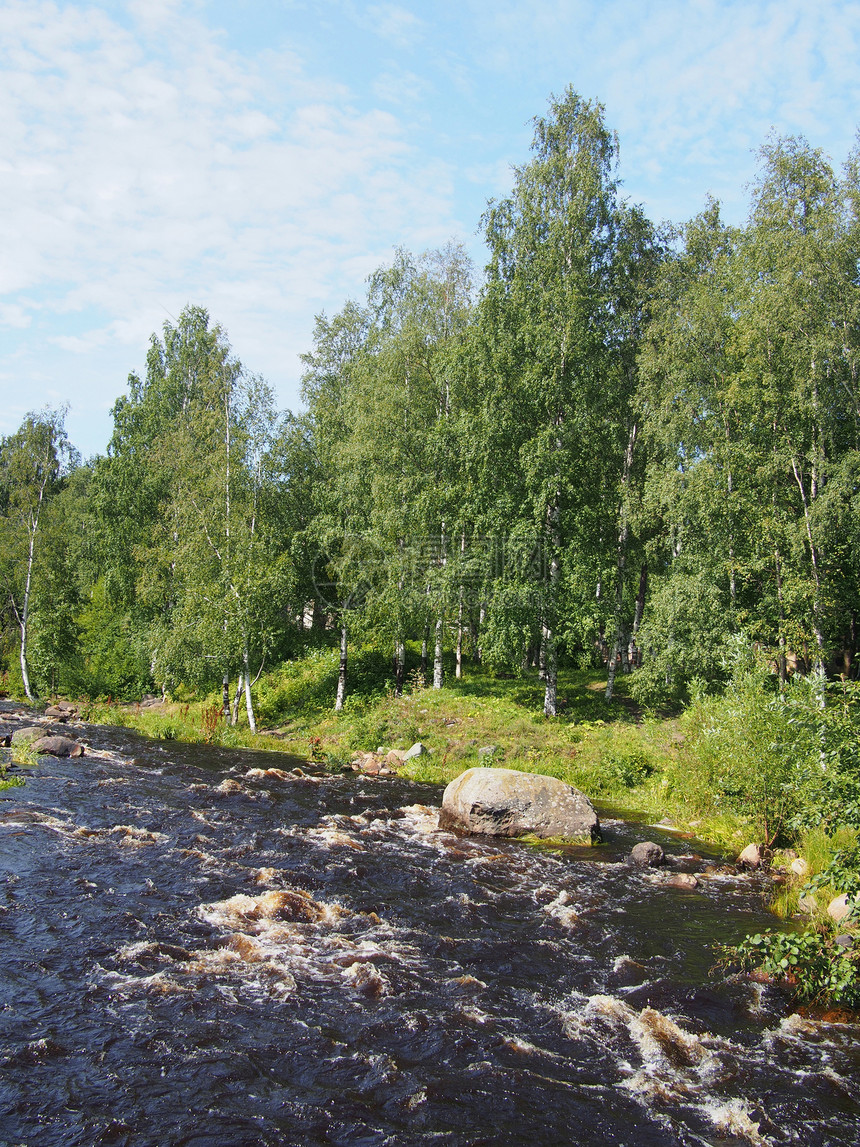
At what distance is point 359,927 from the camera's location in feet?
39.5

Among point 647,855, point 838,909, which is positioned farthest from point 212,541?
point 838,909

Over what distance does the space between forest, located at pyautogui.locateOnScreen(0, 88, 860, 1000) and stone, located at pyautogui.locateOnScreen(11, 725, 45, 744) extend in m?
6.33

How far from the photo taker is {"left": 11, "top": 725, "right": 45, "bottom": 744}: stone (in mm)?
24781

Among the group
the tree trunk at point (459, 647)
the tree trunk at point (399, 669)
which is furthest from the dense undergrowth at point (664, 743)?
the tree trunk at point (459, 647)

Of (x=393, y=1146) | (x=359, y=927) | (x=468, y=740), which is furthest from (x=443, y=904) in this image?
(x=468, y=740)

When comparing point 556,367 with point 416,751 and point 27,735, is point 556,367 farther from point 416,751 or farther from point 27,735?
point 27,735

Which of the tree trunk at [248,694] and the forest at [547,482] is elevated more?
the forest at [547,482]

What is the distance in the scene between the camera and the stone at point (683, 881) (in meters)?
15.0

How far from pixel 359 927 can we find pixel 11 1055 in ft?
17.5

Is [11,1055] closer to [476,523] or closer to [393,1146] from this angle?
[393,1146]

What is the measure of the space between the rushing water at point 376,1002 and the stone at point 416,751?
31.4ft

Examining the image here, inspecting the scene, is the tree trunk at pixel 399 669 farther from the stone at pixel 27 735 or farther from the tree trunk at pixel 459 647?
the stone at pixel 27 735

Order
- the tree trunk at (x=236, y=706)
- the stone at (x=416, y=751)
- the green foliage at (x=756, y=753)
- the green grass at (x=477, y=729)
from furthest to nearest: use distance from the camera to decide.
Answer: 1. the tree trunk at (x=236, y=706)
2. the stone at (x=416, y=751)
3. the green grass at (x=477, y=729)
4. the green foliage at (x=756, y=753)

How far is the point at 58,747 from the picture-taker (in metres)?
24.2
